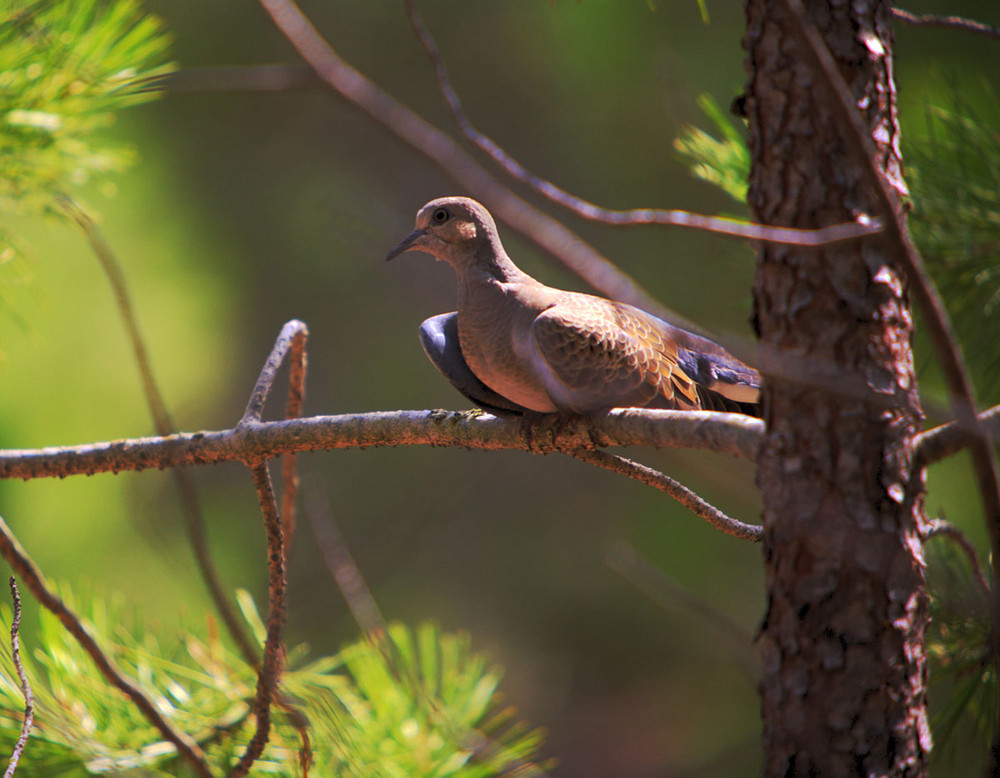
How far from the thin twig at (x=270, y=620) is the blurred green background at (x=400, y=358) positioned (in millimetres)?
1688

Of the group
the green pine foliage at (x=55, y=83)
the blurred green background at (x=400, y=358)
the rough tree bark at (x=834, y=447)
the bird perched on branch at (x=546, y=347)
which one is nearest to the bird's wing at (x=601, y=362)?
the bird perched on branch at (x=546, y=347)

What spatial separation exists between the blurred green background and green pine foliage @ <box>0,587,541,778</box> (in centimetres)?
155

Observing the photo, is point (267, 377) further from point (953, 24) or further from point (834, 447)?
point (953, 24)

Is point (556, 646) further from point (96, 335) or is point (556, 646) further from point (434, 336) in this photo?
point (434, 336)

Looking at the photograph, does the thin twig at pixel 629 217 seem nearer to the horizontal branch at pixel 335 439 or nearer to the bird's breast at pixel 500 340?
the horizontal branch at pixel 335 439

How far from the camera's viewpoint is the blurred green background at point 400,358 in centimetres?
274

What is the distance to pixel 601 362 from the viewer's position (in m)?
1.04

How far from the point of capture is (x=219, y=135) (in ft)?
12.1

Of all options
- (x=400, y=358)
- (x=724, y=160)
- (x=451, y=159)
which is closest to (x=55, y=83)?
(x=724, y=160)

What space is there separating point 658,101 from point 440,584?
2.12 m

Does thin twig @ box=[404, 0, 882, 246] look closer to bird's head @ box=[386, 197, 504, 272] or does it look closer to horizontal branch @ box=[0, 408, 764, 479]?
horizontal branch @ box=[0, 408, 764, 479]

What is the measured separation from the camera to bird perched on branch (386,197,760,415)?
1.04 meters

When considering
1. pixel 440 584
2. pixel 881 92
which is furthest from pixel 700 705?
pixel 881 92

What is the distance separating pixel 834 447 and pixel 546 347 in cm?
56
